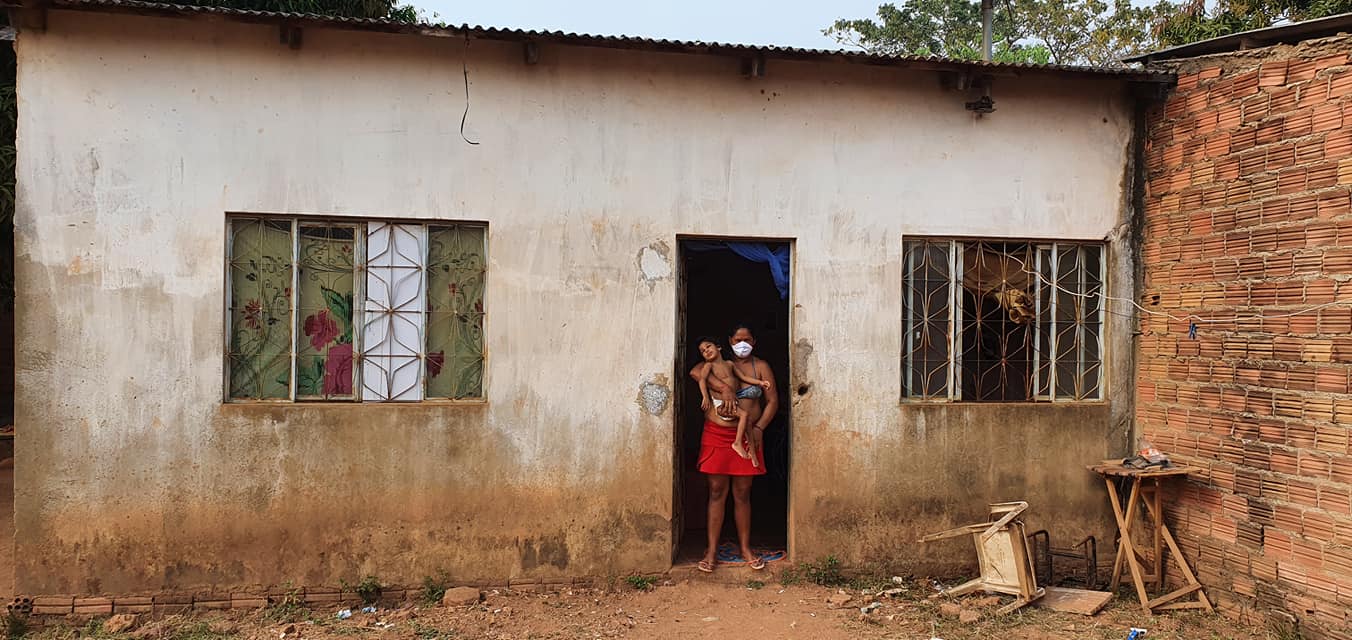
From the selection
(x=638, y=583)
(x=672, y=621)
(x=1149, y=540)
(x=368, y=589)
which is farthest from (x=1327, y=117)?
(x=368, y=589)

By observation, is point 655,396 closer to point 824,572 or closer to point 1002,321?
point 824,572

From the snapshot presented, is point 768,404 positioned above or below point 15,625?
above

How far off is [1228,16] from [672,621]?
9.56 metres

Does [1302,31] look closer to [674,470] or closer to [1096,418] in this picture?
[1096,418]

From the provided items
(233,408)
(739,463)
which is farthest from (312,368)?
(739,463)

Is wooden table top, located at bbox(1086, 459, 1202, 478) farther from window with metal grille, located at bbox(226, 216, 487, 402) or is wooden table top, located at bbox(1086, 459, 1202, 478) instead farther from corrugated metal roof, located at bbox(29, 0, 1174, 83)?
window with metal grille, located at bbox(226, 216, 487, 402)

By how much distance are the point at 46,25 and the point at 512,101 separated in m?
2.61

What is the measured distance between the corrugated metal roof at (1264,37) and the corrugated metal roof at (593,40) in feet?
0.53

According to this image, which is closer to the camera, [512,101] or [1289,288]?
[1289,288]

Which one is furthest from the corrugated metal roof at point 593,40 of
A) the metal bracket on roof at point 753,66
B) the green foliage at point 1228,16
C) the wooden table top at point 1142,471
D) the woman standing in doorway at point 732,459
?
the green foliage at point 1228,16

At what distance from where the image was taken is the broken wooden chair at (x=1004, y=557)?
196 inches

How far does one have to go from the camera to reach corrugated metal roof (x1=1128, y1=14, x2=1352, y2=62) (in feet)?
14.8

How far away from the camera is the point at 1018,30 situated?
19.3 metres

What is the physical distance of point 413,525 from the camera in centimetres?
504
